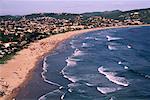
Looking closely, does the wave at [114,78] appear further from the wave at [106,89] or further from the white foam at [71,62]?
the white foam at [71,62]

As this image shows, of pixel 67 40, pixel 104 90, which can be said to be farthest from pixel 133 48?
pixel 104 90

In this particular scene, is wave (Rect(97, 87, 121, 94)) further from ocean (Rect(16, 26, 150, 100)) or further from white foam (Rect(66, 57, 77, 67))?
white foam (Rect(66, 57, 77, 67))

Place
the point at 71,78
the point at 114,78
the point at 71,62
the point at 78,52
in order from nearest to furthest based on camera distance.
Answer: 1. the point at 114,78
2. the point at 71,78
3. the point at 71,62
4. the point at 78,52

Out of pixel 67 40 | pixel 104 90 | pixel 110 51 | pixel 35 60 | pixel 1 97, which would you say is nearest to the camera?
pixel 1 97

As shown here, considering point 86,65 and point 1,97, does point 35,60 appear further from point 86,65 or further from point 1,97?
point 1,97

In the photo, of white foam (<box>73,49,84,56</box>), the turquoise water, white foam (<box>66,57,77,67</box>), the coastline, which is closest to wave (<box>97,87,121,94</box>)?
the turquoise water

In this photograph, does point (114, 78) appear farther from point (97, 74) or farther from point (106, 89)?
point (106, 89)

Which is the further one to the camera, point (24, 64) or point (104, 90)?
point (24, 64)

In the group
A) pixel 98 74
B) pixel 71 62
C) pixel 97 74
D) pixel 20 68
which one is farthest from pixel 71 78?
pixel 71 62
